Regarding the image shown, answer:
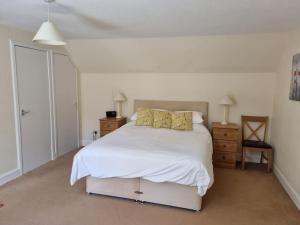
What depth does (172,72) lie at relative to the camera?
4453 millimetres

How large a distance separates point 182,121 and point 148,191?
1.52 meters

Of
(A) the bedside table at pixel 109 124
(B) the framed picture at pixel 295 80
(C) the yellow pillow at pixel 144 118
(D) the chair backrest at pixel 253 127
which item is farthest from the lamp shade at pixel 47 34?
(D) the chair backrest at pixel 253 127

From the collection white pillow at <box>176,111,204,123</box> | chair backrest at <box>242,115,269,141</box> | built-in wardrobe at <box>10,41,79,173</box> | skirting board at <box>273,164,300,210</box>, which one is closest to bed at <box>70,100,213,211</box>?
white pillow at <box>176,111,204,123</box>

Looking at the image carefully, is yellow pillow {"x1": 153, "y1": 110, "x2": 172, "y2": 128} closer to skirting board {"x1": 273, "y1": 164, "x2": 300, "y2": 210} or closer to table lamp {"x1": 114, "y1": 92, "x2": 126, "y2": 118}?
table lamp {"x1": 114, "y1": 92, "x2": 126, "y2": 118}

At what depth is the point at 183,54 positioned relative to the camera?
13.1ft

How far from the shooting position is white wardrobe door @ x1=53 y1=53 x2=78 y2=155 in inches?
165

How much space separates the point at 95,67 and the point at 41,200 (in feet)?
8.99

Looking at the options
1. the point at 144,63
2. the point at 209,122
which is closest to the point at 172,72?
the point at 144,63

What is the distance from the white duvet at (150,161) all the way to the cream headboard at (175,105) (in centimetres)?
125

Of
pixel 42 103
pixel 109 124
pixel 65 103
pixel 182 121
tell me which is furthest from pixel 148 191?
pixel 65 103

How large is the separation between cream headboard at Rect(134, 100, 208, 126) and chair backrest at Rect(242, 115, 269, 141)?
0.70 meters

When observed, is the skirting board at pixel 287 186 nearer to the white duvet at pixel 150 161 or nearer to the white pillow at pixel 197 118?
the white duvet at pixel 150 161

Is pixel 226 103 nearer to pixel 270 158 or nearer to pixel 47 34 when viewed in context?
pixel 270 158

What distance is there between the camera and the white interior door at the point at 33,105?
3432mm
